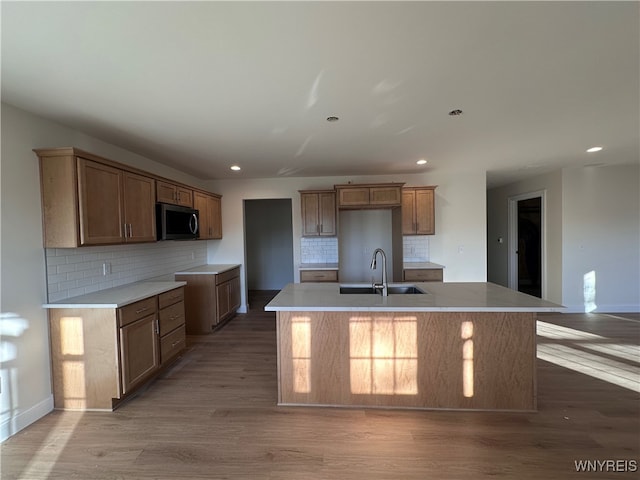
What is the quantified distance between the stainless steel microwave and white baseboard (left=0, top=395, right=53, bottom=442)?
171 cm

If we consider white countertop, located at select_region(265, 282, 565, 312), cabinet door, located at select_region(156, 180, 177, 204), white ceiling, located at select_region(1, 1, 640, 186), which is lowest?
white countertop, located at select_region(265, 282, 565, 312)

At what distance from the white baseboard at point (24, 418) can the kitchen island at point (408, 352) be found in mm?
1876

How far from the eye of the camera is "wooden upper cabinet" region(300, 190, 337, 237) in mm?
4746

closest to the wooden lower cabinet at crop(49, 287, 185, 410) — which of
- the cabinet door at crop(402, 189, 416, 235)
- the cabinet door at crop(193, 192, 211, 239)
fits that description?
the cabinet door at crop(193, 192, 211, 239)

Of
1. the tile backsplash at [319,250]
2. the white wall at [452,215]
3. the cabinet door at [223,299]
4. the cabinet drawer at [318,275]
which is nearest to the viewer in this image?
the cabinet door at [223,299]

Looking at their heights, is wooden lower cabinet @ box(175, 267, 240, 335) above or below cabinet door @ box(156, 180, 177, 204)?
below

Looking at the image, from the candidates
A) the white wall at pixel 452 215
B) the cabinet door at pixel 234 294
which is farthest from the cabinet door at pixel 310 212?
the cabinet door at pixel 234 294

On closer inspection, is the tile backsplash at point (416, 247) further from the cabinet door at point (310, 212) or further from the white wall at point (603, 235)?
the white wall at point (603, 235)

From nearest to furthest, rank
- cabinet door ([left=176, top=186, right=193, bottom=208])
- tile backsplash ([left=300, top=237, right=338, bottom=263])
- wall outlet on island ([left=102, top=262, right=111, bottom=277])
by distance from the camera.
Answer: wall outlet on island ([left=102, top=262, right=111, bottom=277]) < cabinet door ([left=176, top=186, right=193, bottom=208]) < tile backsplash ([left=300, top=237, right=338, bottom=263])

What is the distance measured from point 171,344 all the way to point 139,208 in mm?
1478

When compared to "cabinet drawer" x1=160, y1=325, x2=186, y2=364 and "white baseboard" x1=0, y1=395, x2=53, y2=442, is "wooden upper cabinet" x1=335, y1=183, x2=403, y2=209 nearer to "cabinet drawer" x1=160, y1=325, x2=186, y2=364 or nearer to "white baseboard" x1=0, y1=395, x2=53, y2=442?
"cabinet drawer" x1=160, y1=325, x2=186, y2=364

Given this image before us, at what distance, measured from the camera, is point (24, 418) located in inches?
84.7

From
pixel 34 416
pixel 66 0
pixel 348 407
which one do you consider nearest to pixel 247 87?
pixel 66 0

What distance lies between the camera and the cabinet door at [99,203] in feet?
7.56
